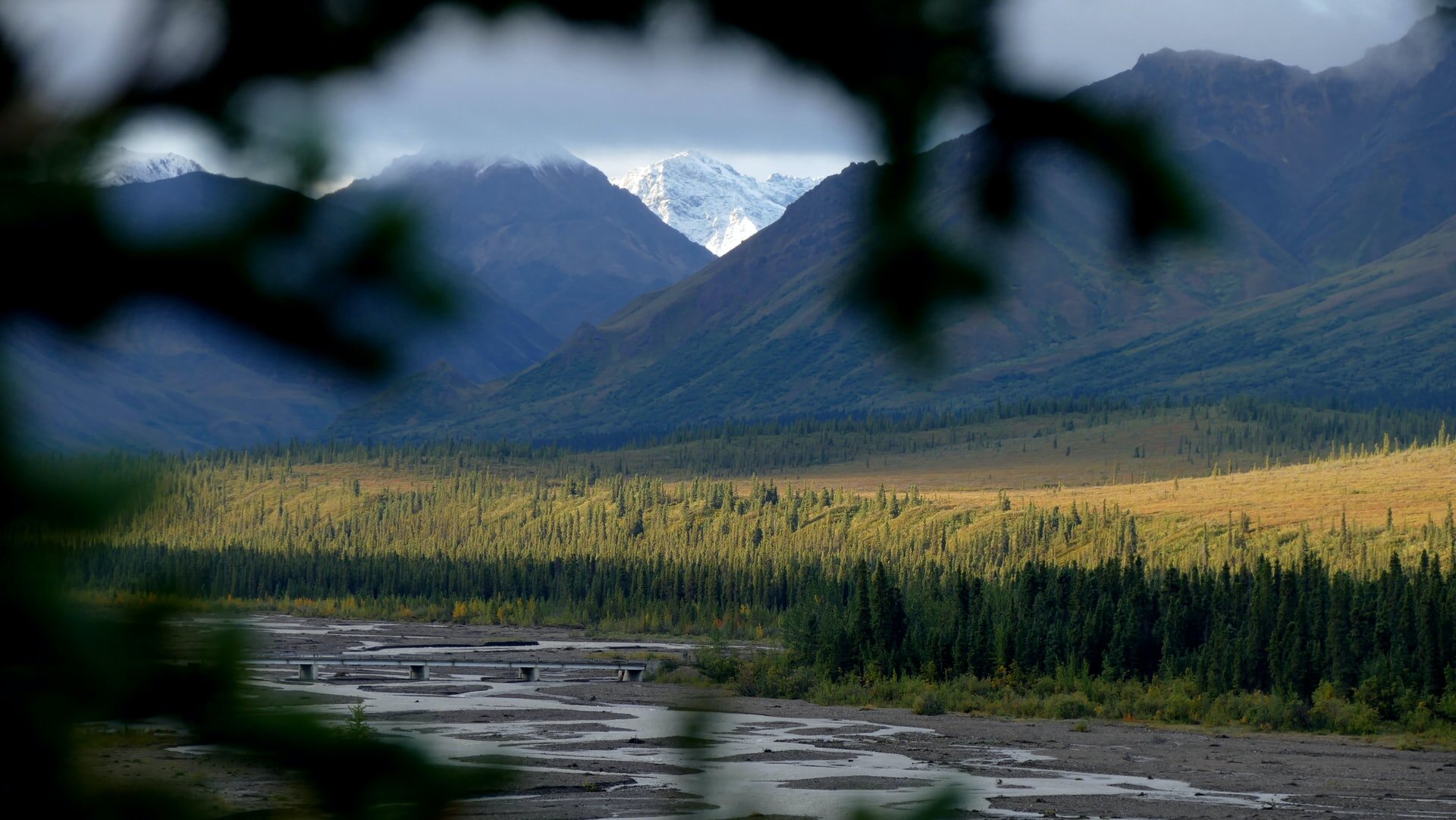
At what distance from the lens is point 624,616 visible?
120m

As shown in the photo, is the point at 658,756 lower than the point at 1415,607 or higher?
lower

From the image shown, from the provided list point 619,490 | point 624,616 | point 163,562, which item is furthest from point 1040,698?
point 619,490

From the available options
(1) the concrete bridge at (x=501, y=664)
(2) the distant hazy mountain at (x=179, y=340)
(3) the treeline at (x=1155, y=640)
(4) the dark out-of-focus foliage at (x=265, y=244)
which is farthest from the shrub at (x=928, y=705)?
(2) the distant hazy mountain at (x=179, y=340)

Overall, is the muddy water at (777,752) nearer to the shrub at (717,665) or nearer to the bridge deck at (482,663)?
Result: the shrub at (717,665)

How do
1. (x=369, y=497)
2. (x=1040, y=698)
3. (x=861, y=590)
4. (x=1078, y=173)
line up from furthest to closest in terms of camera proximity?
(x=369, y=497) < (x=861, y=590) < (x=1040, y=698) < (x=1078, y=173)

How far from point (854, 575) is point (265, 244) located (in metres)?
99.6

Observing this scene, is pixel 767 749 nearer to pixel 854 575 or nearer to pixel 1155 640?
pixel 1155 640

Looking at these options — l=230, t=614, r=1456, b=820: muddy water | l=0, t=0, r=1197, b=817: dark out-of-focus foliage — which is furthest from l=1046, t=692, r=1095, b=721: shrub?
l=0, t=0, r=1197, b=817: dark out-of-focus foliage

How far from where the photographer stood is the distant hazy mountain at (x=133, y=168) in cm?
216

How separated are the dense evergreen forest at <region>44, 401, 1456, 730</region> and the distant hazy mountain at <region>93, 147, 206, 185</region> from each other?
0.37 metres

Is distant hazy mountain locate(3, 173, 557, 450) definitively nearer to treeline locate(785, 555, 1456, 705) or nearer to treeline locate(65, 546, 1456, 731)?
treeline locate(65, 546, 1456, 731)

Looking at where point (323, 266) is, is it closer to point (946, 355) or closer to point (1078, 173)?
point (946, 355)

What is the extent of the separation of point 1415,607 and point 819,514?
95.0 metres

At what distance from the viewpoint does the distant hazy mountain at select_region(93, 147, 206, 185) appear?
2162 millimetres
